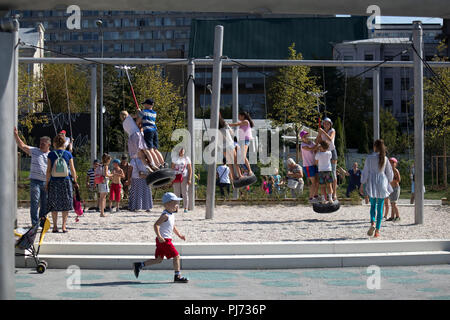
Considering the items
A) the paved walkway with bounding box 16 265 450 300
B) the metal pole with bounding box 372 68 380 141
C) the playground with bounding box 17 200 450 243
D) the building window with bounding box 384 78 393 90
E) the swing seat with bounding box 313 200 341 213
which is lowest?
the paved walkway with bounding box 16 265 450 300

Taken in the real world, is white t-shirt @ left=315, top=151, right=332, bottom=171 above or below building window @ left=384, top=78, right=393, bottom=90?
below

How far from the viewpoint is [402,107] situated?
73000 mm

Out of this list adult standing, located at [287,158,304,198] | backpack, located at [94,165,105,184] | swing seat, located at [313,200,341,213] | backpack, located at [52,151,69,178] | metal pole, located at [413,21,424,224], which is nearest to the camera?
backpack, located at [52,151,69,178]

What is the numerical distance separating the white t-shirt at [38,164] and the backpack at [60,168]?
496 mm

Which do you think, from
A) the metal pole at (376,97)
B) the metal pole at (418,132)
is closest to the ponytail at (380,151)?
the metal pole at (418,132)

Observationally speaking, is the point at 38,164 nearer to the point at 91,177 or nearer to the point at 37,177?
the point at 37,177

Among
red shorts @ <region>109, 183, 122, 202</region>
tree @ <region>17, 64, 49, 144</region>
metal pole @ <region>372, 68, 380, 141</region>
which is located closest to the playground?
red shorts @ <region>109, 183, 122, 202</region>

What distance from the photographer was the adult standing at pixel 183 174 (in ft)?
55.7

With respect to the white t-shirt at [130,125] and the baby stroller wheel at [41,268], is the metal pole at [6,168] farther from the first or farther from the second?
the white t-shirt at [130,125]

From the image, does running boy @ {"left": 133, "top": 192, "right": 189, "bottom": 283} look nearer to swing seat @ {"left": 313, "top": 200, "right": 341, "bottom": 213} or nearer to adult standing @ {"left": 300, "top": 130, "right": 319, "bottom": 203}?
swing seat @ {"left": 313, "top": 200, "right": 341, "bottom": 213}

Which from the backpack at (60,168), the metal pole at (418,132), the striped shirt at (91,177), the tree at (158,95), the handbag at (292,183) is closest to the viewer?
the backpack at (60,168)

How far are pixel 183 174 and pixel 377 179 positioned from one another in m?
6.19

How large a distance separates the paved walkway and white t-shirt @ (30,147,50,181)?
321 centimetres

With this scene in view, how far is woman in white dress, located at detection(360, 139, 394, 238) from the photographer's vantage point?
12102 millimetres
